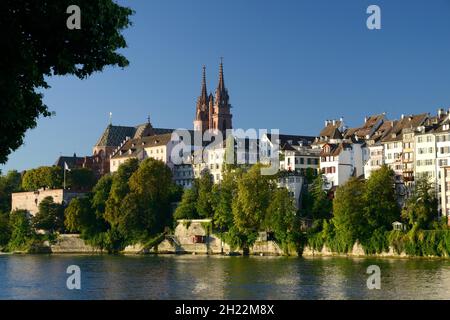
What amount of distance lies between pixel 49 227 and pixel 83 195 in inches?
397

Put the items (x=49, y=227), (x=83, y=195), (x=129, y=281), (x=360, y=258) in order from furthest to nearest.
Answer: (x=83, y=195), (x=49, y=227), (x=360, y=258), (x=129, y=281)

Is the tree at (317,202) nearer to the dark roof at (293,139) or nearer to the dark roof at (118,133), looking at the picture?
the dark roof at (293,139)

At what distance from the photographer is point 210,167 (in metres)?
122

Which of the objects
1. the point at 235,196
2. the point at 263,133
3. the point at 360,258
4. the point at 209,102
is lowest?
the point at 360,258

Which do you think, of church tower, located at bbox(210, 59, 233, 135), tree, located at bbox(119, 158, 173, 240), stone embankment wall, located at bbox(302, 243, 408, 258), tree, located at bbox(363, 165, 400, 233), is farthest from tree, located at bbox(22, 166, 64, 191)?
tree, located at bbox(363, 165, 400, 233)

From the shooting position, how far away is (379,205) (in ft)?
265

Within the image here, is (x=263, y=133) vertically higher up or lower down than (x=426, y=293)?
higher up

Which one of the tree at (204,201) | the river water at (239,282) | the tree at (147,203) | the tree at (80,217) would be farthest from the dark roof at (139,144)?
the river water at (239,282)

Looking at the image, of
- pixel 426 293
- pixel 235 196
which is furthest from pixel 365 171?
pixel 426 293

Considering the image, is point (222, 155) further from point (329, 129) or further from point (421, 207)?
point (421, 207)

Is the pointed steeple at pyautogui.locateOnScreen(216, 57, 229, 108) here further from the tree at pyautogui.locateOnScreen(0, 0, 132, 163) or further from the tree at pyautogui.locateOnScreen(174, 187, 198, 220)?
the tree at pyautogui.locateOnScreen(0, 0, 132, 163)

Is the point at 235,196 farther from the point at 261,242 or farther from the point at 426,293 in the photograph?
the point at 426,293

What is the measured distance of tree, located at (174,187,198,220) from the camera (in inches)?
4166
